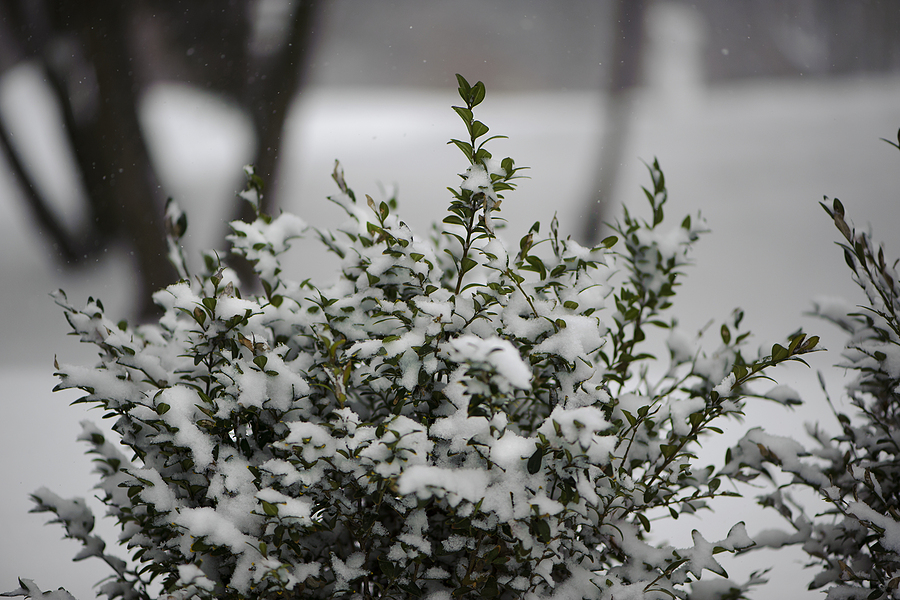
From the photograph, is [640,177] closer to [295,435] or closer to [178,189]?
[178,189]

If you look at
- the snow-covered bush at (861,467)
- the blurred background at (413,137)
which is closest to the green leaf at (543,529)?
the snow-covered bush at (861,467)

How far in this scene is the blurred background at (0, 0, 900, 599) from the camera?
5.04 feet

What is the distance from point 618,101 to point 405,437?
6.78 ft

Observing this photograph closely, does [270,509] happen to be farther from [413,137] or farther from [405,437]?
[413,137]

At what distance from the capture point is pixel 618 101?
2.31m

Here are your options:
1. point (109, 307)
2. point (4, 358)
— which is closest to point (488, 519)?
point (4, 358)

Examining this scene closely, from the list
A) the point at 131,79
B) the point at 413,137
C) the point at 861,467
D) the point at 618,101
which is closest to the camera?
the point at 861,467

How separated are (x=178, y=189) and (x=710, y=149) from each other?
227 centimetres

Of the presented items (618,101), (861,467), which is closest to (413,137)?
(618,101)

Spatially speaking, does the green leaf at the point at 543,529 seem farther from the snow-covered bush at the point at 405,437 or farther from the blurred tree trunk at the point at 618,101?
the blurred tree trunk at the point at 618,101

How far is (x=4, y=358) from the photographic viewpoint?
150 centimetres

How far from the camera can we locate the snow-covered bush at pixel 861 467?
76cm

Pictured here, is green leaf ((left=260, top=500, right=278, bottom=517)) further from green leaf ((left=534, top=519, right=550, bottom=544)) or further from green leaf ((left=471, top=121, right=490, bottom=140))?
green leaf ((left=471, top=121, right=490, bottom=140))

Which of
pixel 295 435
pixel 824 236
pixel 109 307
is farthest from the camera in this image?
pixel 824 236
